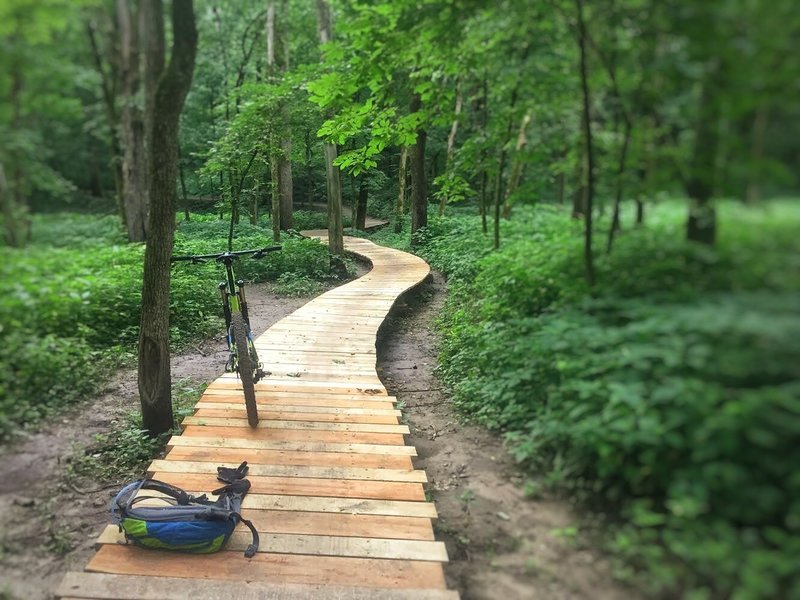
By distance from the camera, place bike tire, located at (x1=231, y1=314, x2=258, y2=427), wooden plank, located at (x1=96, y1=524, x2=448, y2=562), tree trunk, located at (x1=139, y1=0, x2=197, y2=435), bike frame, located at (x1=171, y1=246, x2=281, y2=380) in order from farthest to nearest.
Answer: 1. bike frame, located at (x1=171, y1=246, x2=281, y2=380)
2. bike tire, located at (x1=231, y1=314, x2=258, y2=427)
3. tree trunk, located at (x1=139, y1=0, x2=197, y2=435)
4. wooden plank, located at (x1=96, y1=524, x2=448, y2=562)

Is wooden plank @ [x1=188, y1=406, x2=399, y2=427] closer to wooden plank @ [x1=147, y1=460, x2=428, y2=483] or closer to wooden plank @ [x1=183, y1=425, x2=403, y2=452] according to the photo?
wooden plank @ [x1=183, y1=425, x2=403, y2=452]

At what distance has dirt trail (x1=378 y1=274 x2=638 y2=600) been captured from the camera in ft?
6.22

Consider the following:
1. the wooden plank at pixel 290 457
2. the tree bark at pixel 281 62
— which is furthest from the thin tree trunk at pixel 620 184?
the tree bark at pixel 281 62

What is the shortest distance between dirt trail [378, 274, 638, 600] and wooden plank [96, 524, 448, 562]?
0.55 ft

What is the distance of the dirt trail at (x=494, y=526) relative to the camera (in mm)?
1896

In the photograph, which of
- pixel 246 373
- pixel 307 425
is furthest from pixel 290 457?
pixel 246 373

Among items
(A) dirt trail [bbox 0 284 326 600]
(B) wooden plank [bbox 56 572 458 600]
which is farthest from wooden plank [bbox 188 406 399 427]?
(B) wooden plank [bbox 56 572 458 600]

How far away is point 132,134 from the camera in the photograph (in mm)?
10828

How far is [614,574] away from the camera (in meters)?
1.71

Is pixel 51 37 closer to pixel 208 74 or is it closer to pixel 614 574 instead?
pixel 614 574

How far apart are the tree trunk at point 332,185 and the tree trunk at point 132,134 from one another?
4.05 meters

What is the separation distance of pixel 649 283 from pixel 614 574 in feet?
3.82

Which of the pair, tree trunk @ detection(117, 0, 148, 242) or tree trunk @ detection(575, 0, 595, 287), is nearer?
tree trunk @ detection(575, 0, 595, 287)

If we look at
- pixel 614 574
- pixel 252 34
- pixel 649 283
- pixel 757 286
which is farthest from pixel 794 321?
pixel 252 34
